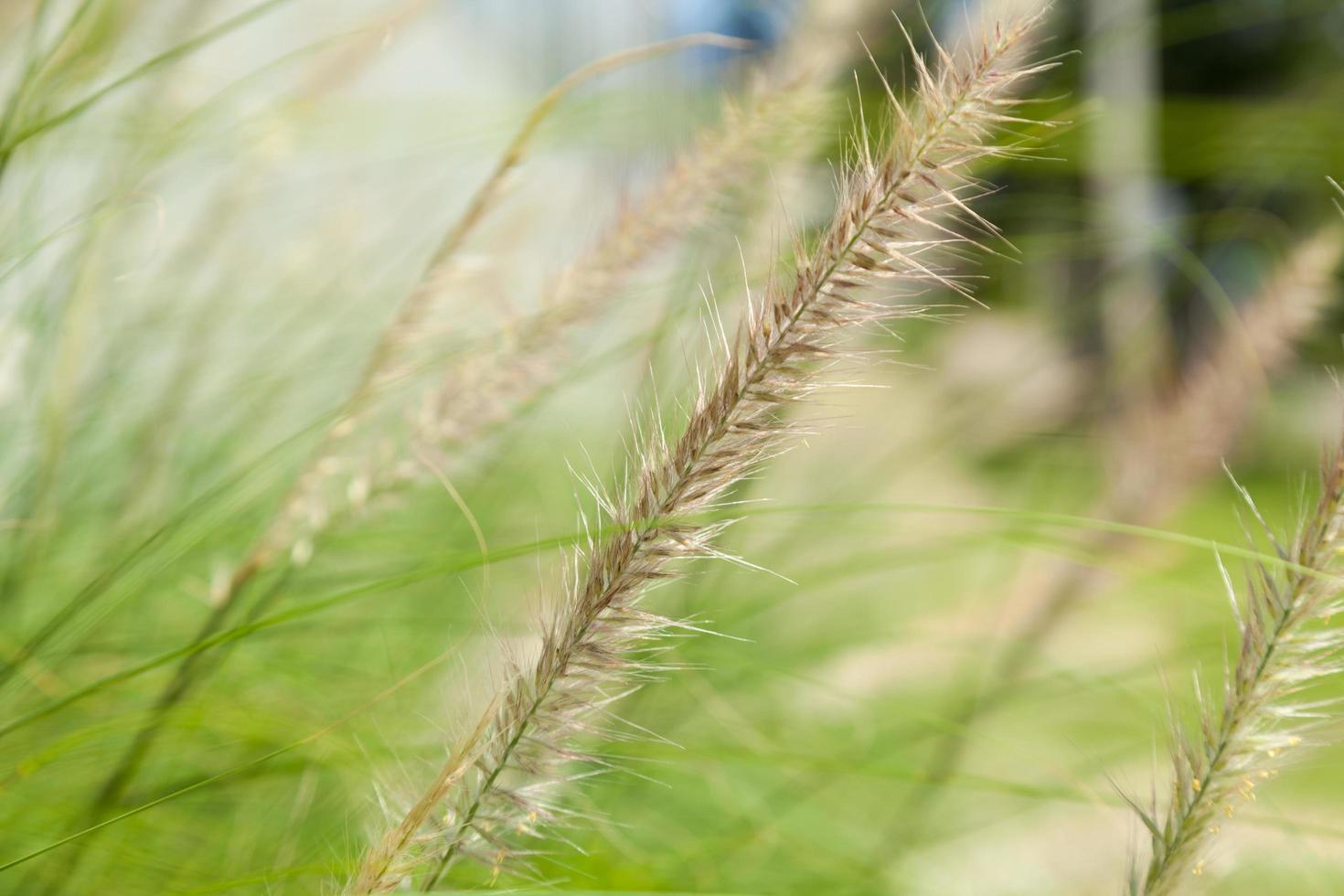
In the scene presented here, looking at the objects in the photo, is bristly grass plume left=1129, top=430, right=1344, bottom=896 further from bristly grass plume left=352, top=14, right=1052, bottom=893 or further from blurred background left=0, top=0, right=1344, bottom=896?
bristly grass plume left=352, top=14, right=1052, bottom=893

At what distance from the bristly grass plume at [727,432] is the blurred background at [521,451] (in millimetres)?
33

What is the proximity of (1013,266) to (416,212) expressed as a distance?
0.78 metres

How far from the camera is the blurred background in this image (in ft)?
1.69

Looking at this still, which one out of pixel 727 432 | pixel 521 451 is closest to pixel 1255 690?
pixel 727 432

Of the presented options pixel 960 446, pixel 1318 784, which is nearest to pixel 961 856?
pixel 960 446

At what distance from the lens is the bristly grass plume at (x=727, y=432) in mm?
294

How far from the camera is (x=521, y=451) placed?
45.1 inches

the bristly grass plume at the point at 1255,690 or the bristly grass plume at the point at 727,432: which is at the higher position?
the bristly grass plume at the point at 727,432

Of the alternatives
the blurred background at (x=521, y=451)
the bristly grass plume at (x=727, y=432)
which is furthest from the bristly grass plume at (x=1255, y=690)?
the bristly grass plume at (x=727, y=432)

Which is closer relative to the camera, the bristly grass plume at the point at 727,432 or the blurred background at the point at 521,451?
the bristly grass plume at the point at 727,432

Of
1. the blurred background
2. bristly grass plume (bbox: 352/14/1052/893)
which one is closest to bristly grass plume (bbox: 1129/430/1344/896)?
the blurred background

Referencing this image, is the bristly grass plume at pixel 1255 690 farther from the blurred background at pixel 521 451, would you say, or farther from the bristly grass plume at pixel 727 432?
the bristly grass plume at pixel 727 432

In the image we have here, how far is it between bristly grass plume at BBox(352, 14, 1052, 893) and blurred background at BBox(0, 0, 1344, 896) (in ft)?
0.11

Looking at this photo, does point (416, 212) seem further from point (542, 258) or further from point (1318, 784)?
point (1318, 784)
